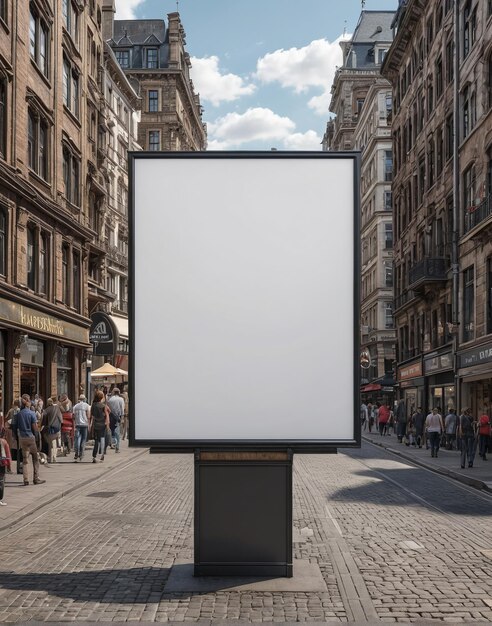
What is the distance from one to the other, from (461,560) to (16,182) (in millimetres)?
19174

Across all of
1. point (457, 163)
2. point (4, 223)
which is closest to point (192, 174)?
point (4, 223)

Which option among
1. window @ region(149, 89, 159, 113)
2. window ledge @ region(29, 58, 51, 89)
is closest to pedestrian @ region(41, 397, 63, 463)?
window ledge @ region(29, 58, 51, 89)

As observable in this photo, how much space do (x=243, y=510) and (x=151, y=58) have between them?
83.6 meters

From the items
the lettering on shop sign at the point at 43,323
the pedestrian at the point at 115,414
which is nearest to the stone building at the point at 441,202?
the pedestrian at the point at 115,414

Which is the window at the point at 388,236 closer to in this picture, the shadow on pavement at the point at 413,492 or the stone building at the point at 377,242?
the stone building at the point at 377,242

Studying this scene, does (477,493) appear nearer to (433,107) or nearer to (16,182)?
(16,182)

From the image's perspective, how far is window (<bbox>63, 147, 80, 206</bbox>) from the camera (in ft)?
109

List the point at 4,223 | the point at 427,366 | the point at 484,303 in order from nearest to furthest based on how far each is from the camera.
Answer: the point at 4,223
the point at 484,303
the point at 427,366

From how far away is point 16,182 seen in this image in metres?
25.1

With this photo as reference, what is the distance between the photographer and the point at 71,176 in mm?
33844

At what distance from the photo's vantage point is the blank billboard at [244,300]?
8.20 m

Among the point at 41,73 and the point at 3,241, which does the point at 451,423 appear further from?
the point at 41,73

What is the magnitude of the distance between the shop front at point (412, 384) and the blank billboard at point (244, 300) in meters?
35.8

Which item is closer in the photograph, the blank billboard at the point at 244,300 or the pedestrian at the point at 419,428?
the blank billboard at the point at 244,300
